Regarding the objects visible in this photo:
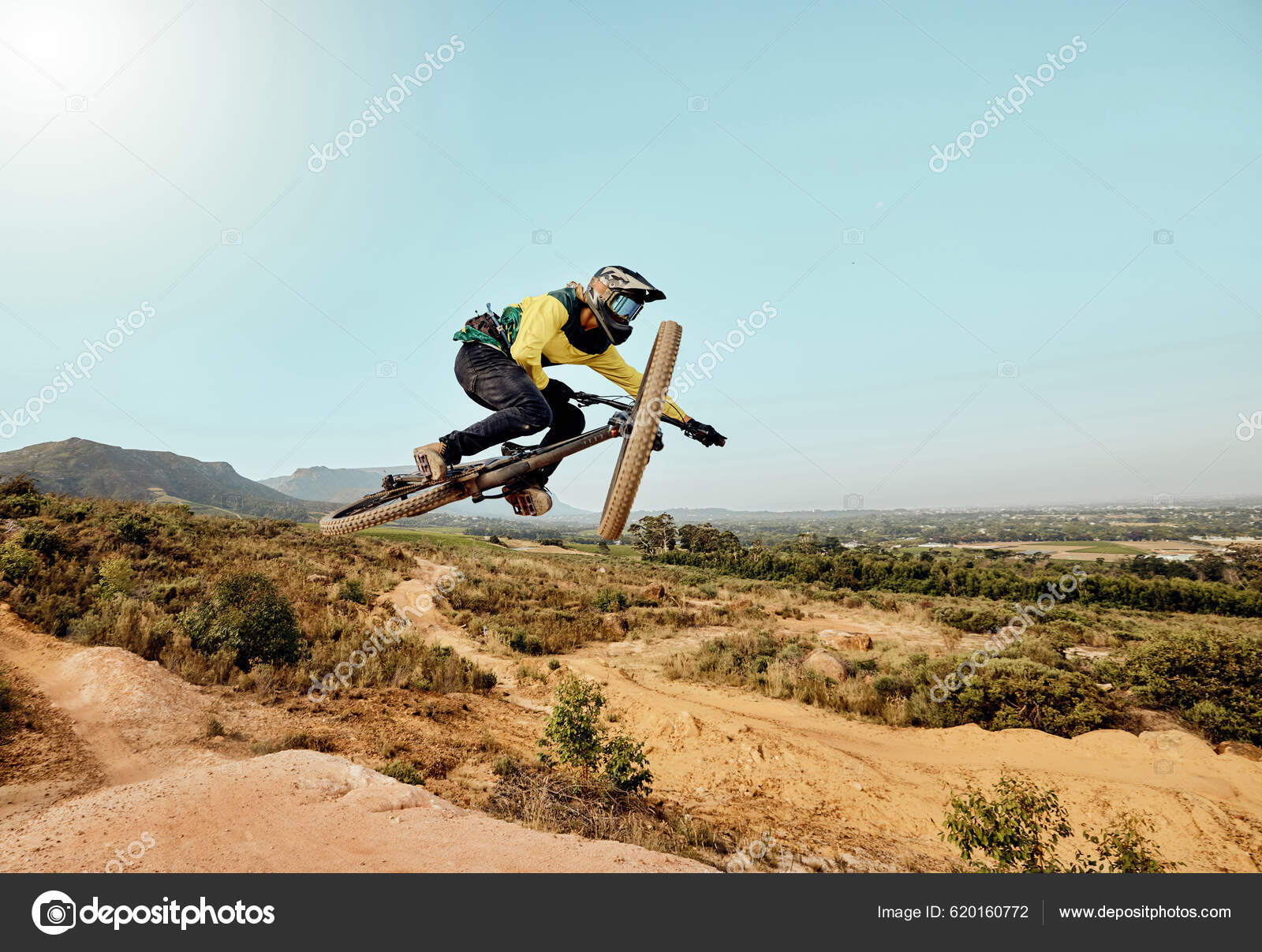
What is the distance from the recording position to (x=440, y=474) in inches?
132

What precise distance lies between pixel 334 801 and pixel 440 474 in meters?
4.76

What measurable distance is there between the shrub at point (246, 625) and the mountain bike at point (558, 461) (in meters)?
11.3

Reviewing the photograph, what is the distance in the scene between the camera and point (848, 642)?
835 inches

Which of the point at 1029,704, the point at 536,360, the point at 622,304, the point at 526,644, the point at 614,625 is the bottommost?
the point at 526,644

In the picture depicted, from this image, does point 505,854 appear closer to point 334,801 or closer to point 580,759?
point 334,801

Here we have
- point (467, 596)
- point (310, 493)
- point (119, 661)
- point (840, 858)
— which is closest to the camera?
point (840, 858)

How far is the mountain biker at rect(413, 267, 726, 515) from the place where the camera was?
129 inches

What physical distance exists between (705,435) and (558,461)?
110cm

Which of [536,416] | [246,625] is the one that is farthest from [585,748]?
[246,625]

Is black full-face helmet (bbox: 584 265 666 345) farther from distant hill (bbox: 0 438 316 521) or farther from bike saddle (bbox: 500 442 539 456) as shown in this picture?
distant hill (bbox: 0 438 316 521)

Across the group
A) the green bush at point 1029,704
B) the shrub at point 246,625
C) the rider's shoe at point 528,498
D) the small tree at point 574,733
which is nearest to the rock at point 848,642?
the green bush at point 1029,704

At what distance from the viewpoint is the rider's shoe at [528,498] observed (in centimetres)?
377

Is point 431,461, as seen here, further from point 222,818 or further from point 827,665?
point 827,665

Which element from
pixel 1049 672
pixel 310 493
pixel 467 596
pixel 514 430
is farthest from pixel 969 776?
pixel 310 493
